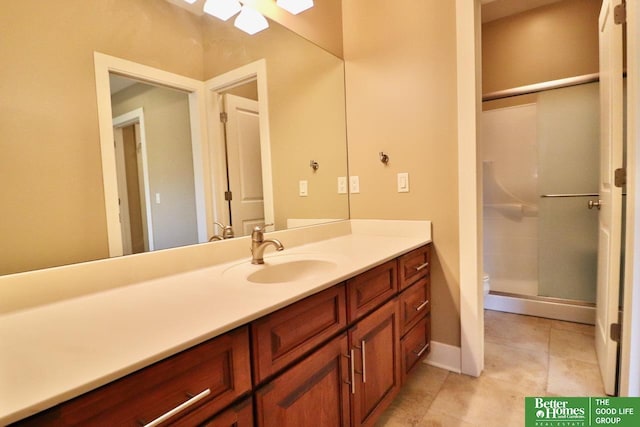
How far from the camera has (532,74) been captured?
102 inches

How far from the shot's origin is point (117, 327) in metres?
0.68

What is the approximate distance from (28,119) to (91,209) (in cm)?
30

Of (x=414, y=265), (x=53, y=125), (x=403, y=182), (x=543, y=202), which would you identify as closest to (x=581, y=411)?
(x=414, y=265)

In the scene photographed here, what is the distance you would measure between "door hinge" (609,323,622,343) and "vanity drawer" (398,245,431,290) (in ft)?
2.70

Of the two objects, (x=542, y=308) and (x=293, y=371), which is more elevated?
(x=293, y=371)

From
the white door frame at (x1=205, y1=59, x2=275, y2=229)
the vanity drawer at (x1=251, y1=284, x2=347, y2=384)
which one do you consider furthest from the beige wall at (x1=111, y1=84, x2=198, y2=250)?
the vanity drawer at (x1=251, y1=284, x2=347, y2=384)

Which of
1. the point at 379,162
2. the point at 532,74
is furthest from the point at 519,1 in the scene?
the point at 379,162

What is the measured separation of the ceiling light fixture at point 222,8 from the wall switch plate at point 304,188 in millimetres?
905

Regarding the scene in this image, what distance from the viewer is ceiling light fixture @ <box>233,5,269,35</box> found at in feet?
4.88

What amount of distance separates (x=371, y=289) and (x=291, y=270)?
350 mm

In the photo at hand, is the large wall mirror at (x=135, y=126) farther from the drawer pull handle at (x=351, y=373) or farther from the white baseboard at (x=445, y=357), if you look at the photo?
the white baseboard at (x=445, y=357)

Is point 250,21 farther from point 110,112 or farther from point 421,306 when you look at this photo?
point 421,306

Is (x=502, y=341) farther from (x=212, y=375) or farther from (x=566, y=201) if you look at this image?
(x=212, y=375)

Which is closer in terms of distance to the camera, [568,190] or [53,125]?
[53,125]
